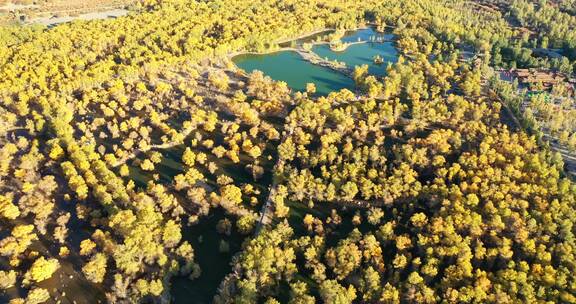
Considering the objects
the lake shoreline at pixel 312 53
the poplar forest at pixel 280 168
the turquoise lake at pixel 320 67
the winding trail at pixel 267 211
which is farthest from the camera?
the lake shoreline at pixel 312 53

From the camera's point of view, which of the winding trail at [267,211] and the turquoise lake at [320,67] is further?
the turquoise lake at [320,67]

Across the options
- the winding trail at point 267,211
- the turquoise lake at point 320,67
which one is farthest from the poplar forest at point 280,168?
the turquoise lake at point 320,67

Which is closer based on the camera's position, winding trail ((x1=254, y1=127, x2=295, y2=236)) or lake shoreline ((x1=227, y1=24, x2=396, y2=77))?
winding trail ((x1=254, y1=127, x2=295, y2=236))

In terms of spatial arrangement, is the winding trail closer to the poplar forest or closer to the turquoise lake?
the poplar forest

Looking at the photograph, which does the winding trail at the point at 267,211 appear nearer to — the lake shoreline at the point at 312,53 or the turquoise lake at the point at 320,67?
the turquoise lake at the point at 320,67

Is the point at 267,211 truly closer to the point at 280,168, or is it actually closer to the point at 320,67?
the point at 280,168

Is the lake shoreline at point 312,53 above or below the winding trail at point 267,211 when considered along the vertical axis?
above

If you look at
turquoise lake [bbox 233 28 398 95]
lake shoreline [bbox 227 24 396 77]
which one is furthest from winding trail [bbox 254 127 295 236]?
lake shoreline [bbox 227 24 396 77]

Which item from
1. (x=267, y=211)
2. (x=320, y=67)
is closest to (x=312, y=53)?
(x=320, y=67)
